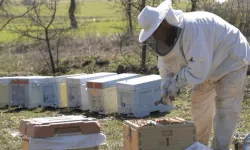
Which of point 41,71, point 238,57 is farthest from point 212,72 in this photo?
point 41,71

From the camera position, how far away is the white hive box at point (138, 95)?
832 cm

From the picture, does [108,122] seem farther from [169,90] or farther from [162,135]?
[162,135]

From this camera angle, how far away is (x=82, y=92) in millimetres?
9172

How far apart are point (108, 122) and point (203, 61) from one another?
11.8 ft

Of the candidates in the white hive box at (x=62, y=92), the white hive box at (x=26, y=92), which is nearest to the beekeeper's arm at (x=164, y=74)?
the white hive box at (x=62, y=92)

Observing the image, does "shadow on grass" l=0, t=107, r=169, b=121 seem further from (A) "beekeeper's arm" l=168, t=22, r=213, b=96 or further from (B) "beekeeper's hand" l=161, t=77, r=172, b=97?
(A) "beekeeper's arm" l=168, t=22, r=213, b=96

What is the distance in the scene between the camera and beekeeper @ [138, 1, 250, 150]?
4.68 metres

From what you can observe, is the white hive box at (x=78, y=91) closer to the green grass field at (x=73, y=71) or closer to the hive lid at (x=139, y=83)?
the green grass field at (x=73, y=71)

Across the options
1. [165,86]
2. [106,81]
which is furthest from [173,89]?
[106,81]

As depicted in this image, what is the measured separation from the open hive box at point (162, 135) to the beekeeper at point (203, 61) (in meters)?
0.36

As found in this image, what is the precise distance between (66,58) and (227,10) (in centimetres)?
426

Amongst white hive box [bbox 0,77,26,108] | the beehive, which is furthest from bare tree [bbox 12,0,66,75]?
the beehive

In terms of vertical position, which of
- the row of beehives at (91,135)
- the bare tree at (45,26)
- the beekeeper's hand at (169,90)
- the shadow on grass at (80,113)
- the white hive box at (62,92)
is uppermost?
the bare tree at (45,26)

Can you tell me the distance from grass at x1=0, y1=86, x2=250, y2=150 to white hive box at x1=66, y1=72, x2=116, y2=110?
181 mm
